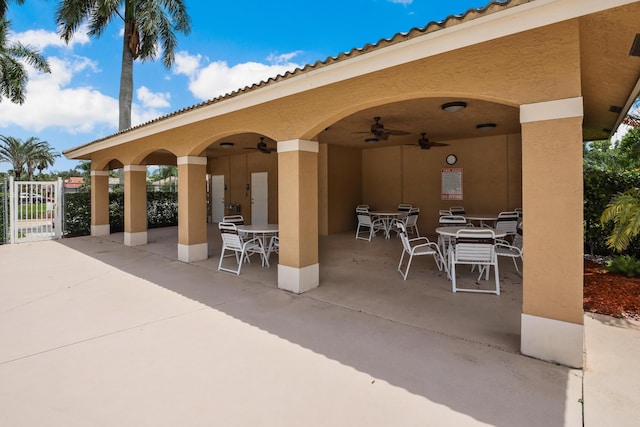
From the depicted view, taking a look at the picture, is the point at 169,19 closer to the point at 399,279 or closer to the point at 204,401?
the point at 399,279

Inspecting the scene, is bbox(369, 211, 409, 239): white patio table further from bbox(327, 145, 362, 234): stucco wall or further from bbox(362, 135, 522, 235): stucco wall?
bbox(327, 145, 362, 234): stucco wall

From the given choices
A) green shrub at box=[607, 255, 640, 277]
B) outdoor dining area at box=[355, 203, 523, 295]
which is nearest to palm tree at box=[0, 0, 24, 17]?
outdoor dining area at box=[355, 203, 523, 295]

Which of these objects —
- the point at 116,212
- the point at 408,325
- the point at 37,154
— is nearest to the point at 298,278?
the point at 408,325

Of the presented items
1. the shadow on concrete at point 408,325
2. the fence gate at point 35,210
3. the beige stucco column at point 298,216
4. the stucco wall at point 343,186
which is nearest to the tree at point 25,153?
the fence gate at point 35,210

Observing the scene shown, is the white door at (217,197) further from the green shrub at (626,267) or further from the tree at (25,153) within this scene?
the tree at (25,153)

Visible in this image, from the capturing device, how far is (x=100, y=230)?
11.5 meters

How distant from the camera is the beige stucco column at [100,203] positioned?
11.2m

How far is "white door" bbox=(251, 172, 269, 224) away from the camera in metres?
12.7

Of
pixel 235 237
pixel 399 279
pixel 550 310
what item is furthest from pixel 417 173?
pixel 550 310

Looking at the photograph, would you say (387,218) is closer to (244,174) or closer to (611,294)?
(611,294)

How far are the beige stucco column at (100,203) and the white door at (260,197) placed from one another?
4864 mm

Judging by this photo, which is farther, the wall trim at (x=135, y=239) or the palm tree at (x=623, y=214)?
the wall trim at (x=135, y=239)

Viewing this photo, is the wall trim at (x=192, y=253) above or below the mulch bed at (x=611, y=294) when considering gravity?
above

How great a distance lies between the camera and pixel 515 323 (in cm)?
383
